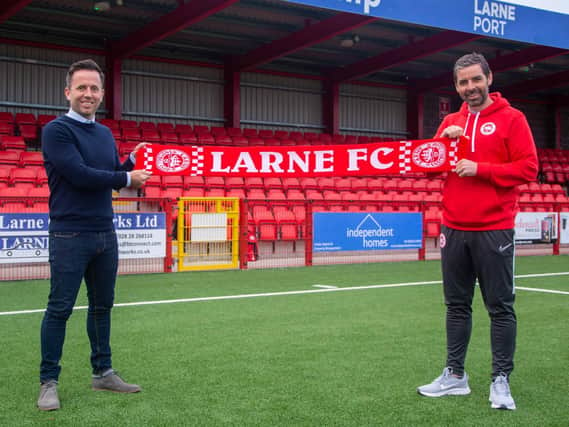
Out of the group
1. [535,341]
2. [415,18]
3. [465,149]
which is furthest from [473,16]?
[465,149]

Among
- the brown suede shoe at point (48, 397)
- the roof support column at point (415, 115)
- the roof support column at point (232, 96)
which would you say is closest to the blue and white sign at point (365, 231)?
the brown suede shoe at point (48, 397)

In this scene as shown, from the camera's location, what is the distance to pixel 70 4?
17.4 meters

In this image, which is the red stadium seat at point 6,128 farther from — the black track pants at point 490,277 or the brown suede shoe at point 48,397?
the black track pants at point 490,277

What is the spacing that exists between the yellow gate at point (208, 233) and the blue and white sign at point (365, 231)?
1580mm

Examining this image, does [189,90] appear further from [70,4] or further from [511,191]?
[511,191]

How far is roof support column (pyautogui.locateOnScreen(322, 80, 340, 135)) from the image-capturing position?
23969mm

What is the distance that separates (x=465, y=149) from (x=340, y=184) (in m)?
14.3

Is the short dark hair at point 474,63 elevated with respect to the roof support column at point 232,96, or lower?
lower

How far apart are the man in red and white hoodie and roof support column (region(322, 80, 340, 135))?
2054 cm

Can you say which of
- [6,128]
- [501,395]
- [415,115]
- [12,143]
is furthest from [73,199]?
[415,115]

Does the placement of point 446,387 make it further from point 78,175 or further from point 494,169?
point 78,175

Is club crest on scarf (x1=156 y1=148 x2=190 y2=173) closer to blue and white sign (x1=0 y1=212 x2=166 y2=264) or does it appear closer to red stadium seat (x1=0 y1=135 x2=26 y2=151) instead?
blue and white sign (x1=0 y1=212 x2=166 y2=264)

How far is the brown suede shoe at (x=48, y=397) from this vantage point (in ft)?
11.0

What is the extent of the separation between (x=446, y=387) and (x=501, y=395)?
0.33 meters
